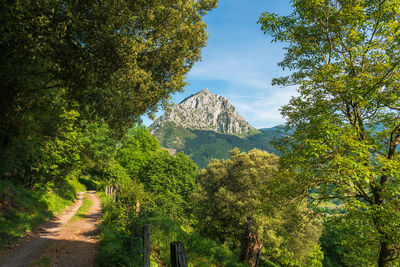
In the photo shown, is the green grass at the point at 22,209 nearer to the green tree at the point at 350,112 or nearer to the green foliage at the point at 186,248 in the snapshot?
the green foliage at the point at 186,248

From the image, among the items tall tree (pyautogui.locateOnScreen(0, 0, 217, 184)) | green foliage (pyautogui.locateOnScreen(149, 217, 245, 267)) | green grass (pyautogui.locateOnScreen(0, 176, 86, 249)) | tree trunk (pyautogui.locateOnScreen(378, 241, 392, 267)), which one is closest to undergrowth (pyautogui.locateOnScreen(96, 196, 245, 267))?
green foliage (pyautogui.locateOnScreen(149, 217, 245, 267))

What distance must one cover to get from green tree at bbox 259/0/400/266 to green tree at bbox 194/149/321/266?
28.4 feet

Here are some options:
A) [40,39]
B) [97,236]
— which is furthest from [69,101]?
[97,236]

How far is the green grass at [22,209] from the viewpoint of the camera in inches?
392

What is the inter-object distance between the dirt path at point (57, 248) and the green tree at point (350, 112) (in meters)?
9.88

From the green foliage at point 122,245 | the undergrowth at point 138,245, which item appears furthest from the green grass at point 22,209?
the green foliage at point 122,245

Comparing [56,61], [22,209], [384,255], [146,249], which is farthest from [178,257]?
[22,209]

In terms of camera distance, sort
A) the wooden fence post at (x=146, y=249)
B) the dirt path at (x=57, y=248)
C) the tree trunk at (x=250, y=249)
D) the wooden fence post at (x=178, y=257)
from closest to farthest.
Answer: the wooden fence post at (x=178, y=257)
the wooden fence post at (x=146, y=249)
the dirt path at (x=57, y=248)
the tree trunk at (x=250, y=249)

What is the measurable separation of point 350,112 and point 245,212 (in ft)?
43.8

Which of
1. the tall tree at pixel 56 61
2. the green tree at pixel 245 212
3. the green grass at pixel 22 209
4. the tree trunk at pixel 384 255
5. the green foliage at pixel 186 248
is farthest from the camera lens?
the green tree at pixel 245 212

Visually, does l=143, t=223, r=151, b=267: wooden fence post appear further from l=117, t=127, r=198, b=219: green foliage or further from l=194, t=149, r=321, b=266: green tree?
l=117, t=127, r=198, b=219: green foliage

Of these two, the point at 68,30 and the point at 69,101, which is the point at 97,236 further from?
the point at 68,30

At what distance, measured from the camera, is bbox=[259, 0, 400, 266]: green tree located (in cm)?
612

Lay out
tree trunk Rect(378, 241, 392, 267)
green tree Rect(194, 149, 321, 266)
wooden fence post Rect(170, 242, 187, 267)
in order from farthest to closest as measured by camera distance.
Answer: green tree Rect(194, 149, 321, 266), tree trunk Rect(378, 241, 392, 267), wooden fence post Rect(170, 242, 187, 267)
